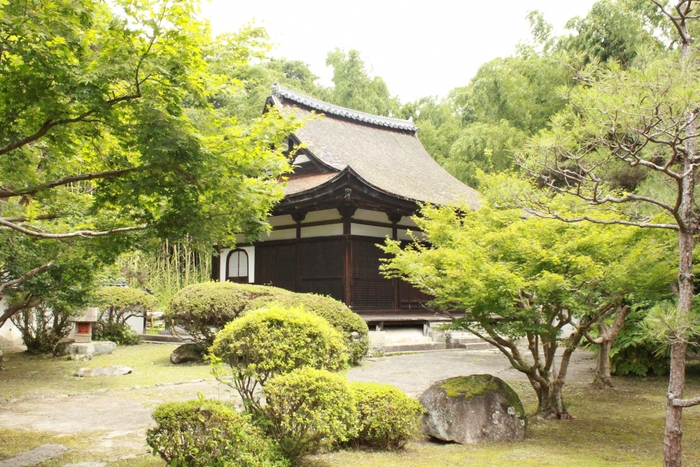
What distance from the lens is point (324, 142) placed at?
17.9m

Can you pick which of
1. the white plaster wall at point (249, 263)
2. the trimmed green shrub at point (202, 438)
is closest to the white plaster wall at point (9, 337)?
the white plaster wall at point (249, 263)

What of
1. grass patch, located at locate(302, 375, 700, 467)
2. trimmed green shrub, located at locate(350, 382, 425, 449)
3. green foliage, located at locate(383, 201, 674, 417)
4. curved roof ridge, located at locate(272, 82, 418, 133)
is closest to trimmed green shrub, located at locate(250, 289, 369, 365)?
grass patch, located at locate(302, 375, 700, 467)

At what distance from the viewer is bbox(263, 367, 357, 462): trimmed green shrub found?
4629mm

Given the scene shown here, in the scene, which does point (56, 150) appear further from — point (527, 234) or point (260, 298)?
point (260, 298)

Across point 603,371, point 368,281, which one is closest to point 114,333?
point 368,281

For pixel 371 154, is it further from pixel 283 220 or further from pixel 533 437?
pixel 533 437

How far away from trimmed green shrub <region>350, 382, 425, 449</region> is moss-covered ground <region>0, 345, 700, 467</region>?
0.52 feet

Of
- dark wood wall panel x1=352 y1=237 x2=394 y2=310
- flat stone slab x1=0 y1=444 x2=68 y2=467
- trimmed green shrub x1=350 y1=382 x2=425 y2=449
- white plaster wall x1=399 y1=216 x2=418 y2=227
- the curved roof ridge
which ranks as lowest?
flat stone slab x1=0 y1=444 x2=68 y2=467

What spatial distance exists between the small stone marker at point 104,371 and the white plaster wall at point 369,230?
6414mm

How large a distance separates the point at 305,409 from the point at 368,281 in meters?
10.3

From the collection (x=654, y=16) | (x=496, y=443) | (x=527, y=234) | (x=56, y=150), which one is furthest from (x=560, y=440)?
(x=654, y=16)

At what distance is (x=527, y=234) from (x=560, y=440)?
2315 millimetres

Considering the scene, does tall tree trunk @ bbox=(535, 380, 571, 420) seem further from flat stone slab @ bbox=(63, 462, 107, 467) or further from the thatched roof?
the thatched roof

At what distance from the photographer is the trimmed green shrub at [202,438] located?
171 inches
